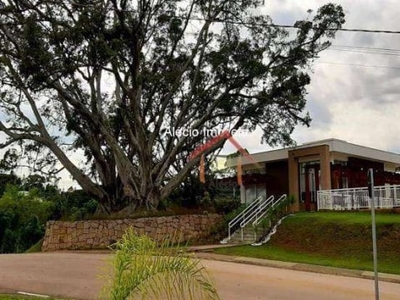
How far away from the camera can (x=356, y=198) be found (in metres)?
26.5

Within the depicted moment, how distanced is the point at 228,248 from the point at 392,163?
20.7 meters

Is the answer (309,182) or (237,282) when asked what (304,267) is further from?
(309,182)

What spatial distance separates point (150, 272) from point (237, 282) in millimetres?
8617

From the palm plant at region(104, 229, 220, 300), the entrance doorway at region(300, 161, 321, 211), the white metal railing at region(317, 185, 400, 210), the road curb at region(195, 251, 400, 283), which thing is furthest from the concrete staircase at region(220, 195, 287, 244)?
the palm plant at region(104, 229, 220, 300)

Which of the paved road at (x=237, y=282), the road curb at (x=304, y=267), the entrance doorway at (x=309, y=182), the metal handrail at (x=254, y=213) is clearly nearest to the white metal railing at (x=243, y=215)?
the metal handrail at (x=254, y=213)

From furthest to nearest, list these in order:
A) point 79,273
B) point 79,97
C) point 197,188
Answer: point 197,188 → point 79,97 → point 79,273

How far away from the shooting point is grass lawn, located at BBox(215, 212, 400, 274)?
1759 cm

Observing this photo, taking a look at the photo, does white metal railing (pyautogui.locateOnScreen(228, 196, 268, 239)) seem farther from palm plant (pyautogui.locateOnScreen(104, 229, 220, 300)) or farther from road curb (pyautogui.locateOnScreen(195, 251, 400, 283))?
palm plant (pyautogui.locateOnScreen(104, 229, 220, 300))

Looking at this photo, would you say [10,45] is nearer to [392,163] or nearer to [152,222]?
[152,222]

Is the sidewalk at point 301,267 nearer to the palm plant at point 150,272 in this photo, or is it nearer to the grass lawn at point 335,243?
the grass lawn at point 335,243

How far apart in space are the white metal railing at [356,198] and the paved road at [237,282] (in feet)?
35.8

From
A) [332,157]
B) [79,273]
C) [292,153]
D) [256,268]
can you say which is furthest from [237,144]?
[79,273]

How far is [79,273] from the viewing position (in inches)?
562

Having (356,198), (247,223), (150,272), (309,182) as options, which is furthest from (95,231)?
(150,272)
